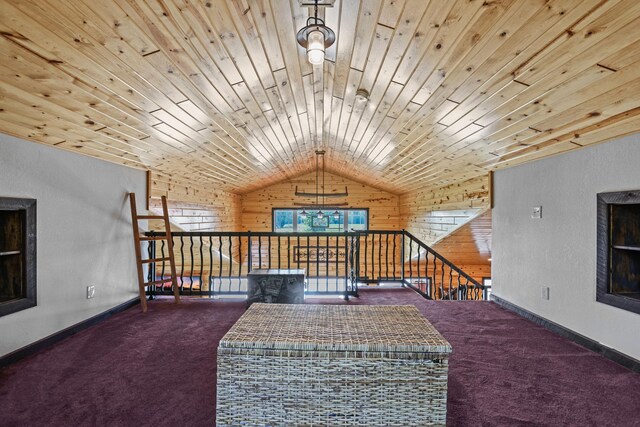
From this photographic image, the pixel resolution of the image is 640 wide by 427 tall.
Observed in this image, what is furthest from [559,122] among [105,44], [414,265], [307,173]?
[307,173]

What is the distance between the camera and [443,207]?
6.31m

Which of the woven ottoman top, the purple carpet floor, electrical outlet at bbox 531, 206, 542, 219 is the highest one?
electrical outlet at bbox 531, 206, 542, 219

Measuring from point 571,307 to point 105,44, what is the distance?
4.36 metres

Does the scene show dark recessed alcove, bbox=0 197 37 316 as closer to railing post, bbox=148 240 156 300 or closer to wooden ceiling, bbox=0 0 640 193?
wooden ceiling, bbox=0 0 640 193

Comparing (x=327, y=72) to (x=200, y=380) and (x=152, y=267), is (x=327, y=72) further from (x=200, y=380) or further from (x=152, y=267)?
(x=152, y=267)

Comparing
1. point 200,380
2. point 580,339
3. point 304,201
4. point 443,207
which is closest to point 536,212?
point 580,339

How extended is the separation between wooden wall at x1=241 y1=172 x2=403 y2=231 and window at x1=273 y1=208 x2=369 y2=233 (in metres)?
0.19

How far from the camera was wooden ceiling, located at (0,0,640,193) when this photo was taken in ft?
5.40

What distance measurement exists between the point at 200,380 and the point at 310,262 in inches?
256

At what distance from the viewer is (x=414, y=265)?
907cm

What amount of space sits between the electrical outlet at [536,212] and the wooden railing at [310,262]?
1.48 meters

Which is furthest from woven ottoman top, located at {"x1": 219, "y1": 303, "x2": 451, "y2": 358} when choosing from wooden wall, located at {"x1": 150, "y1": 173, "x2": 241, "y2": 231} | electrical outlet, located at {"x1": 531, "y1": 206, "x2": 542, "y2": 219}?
wooden wall, located at {"x1": 150, "y1": 173, "x2": 241, "y2": 231}

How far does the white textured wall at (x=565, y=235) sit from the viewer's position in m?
2.77

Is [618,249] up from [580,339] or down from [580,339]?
up
